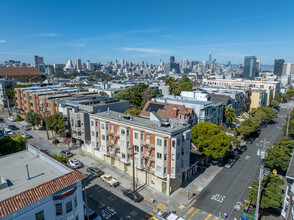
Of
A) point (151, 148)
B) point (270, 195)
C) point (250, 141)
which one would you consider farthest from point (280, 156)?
point (151, 148)

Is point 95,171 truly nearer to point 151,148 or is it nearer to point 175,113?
Answer: point 151,148

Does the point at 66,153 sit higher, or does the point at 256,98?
the point at 256,98

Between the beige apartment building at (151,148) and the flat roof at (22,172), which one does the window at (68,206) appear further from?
the beige apartment building at (151,148)

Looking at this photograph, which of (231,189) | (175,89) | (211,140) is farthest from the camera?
(175,89)

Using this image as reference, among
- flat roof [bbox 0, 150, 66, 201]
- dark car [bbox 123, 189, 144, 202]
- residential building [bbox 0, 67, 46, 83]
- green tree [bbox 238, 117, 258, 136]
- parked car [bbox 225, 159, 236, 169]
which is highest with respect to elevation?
residential building [bbox 0, 67, 46, 83]

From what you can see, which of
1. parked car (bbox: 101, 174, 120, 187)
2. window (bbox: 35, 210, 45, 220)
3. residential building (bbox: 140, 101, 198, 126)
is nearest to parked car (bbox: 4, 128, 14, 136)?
parked car (bbox: 101, 174, 120, 187)

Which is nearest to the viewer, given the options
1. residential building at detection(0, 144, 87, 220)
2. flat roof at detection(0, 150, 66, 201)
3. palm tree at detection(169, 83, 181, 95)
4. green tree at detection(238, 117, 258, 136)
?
residential building at detection(0, 144, 87, 220)

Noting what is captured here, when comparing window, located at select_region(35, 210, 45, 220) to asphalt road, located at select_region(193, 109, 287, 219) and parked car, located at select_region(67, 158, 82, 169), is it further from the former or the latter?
parked car, located at select_region(67, 158, 82, 169)
